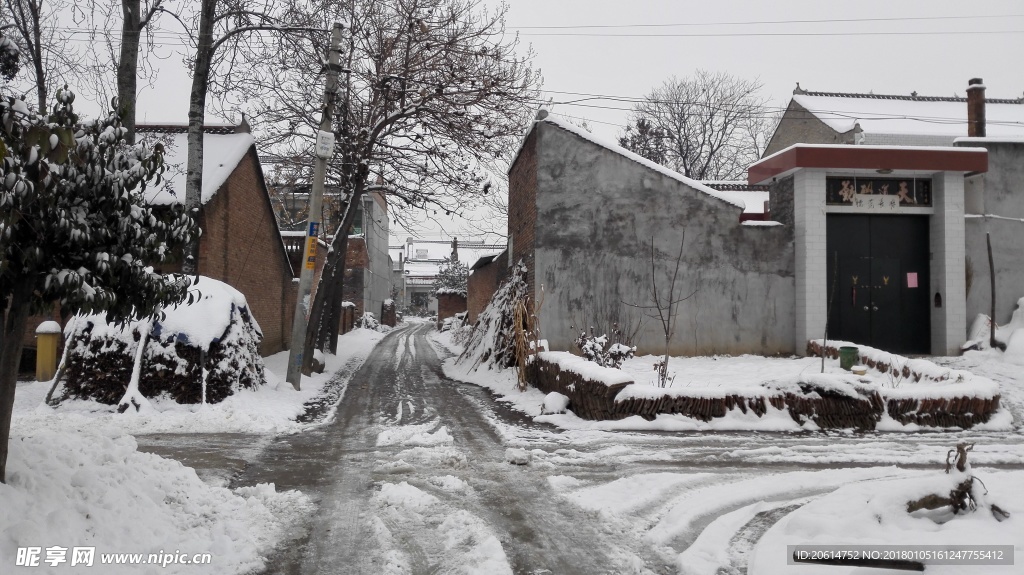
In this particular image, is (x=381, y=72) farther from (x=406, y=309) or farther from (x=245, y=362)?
(x=406, y=309)

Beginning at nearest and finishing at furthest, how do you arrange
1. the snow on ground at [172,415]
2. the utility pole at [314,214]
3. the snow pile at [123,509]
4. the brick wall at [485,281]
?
the snow pile at [123,509] → the snow on ground at [172,415] → the utility pole at [314,214] → the brick wall at [485,281]

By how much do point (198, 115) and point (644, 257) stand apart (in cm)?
943

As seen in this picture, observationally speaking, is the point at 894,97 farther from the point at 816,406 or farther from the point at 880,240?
the point at 816,406

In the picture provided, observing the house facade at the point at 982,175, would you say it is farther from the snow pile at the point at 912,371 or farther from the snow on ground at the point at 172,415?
the snow on ground at the point at 172,415

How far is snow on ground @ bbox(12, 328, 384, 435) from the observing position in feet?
29.5

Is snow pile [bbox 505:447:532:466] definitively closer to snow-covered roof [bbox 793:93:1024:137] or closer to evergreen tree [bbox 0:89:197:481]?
evergreen tree [bbox 0:89:197:481]

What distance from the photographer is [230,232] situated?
1520 cm

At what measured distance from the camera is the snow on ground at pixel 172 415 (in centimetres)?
900

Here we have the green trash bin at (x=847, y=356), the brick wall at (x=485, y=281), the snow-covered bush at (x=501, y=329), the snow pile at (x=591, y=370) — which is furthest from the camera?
the brick wall at (x=485, y=281)

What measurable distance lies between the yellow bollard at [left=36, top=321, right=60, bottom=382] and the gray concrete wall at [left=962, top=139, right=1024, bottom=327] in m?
19.4

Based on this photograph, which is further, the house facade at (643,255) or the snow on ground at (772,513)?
the house facade at (643,255)

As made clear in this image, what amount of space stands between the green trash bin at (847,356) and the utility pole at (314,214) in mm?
10183

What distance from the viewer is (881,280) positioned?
50.9 feet

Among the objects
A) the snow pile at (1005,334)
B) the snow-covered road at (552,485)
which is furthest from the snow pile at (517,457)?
the snow pile at (1005,334)
